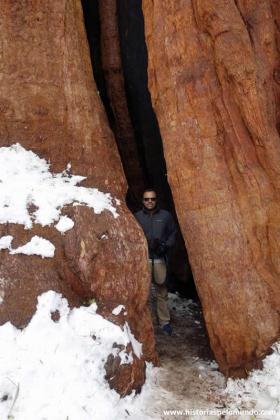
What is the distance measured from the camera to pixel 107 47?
30.8ft

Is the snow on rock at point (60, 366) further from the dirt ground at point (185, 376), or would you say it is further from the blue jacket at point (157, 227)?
→ the blue jacket at point (157, 227)

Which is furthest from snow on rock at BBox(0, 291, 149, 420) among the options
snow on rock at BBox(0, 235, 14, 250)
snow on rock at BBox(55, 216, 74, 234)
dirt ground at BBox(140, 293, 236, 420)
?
snow on rock at BBox(55, 216, 74, 234)

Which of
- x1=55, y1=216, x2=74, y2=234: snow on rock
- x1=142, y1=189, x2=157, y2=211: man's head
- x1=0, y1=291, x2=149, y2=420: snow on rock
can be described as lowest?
x1=0, y1=291, x2=149, y2=420: snow on rock

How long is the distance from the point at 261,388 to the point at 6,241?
12.9ft

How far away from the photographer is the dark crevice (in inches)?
374

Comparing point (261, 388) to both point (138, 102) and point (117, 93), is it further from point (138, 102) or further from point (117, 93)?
point (117, 93)

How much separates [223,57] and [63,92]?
2.88m

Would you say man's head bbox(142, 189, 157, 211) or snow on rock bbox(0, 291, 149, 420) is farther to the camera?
man's head bbox(142, 189, 157, 211)

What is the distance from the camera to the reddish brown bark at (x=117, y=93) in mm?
9383

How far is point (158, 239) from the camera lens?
266 inches

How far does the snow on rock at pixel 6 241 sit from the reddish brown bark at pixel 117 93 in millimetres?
5168

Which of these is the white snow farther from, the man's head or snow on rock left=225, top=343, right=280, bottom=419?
the man's head

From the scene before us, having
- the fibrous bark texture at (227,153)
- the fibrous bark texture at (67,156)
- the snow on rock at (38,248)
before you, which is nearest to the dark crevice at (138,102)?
the fibrous bark texture at (67,156)

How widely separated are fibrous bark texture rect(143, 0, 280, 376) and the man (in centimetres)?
68
